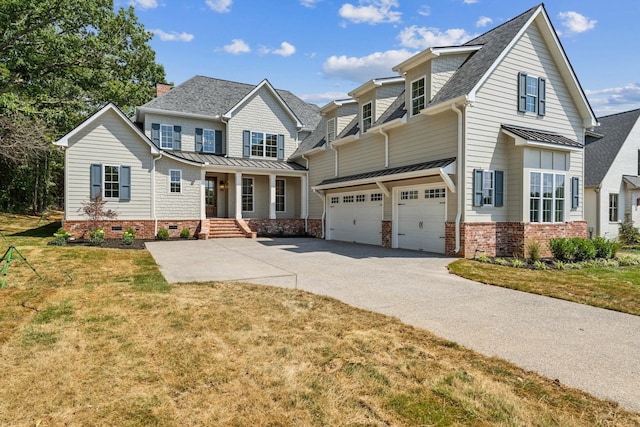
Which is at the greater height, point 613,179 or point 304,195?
point 613,179

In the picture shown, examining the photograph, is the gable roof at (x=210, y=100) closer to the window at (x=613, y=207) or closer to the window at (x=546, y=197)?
the window at (x=546, y=197)

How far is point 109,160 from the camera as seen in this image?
16672mm

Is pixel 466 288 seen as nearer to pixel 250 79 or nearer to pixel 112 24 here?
pixel 250 79

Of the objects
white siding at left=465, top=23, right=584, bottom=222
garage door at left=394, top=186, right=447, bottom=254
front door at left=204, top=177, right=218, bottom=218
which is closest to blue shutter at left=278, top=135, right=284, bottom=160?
front door at left=204, top=177, right=218, bottom=218

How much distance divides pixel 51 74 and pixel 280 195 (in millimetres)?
17742

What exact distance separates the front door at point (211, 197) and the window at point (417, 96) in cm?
1321

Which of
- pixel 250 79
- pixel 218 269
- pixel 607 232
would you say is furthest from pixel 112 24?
pixel 607 232

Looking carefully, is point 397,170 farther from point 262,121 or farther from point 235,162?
point 262,121

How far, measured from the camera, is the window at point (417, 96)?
13.5m

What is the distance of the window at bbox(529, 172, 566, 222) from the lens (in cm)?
1231

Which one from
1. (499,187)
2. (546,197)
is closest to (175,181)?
(499,187)

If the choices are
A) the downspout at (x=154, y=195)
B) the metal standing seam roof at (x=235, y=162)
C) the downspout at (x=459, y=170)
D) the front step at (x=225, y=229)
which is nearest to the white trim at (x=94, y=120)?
the downspout at (x=154, y=195)

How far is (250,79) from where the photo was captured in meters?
25.5

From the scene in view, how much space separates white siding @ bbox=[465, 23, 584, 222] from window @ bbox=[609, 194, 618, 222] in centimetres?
637
